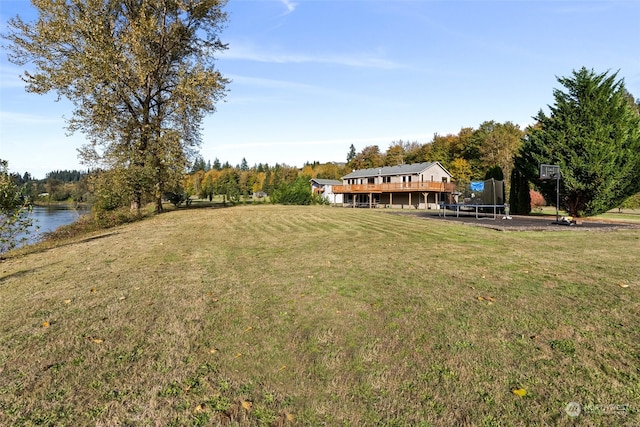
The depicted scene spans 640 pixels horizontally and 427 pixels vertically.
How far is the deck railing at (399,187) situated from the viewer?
38250 millimetres

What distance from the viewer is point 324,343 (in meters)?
3.85

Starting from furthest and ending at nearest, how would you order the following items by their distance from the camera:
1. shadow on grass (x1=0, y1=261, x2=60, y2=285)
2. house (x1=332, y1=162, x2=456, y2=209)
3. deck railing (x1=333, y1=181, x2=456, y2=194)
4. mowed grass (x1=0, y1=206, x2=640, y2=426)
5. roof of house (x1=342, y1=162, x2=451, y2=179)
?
roof of house (x1=342, y1=162, x2=451, y2=179)
house (x1=332, y1=162, x2=456, y2=209)
deck railing (x1=333, y1=181, x2=456, y2=194)
shadow on grass (x1=0, y1=261, x2=60, y2=285)
mowed grass (x1=0, y1=206, x2=640, y2=426)

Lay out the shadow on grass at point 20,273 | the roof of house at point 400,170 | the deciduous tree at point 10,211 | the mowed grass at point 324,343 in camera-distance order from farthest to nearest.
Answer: the roof of house at point 400,170 → the deciduous tree at point 10,211 → the shadow on grass at point 20,273 → the mowed grass at point 324,343

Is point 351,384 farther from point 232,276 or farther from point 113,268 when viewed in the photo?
point 113,268

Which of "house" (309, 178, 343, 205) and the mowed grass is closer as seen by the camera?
the mowed grass

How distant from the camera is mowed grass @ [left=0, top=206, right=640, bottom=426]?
2.73 meters

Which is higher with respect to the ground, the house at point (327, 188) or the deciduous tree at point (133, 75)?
the deciduous tree at point (133, 75)

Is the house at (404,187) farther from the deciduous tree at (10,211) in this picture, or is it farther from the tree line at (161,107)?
the deciduous tree at (10,211)

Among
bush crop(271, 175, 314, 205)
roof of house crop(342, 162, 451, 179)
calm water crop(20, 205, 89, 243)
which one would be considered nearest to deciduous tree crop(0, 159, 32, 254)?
calm water crop(20, 205, 89, 243)

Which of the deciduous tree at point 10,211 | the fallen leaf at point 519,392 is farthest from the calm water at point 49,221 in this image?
the fallen leaf at point 519,392

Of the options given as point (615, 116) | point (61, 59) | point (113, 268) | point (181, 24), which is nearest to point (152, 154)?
point (61, 59)

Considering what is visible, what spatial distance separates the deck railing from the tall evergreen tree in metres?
14.1

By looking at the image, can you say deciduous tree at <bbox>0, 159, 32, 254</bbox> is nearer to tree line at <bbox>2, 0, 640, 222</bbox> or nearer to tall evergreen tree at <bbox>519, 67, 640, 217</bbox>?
tree line at <bbox>2, 0, 640, 222</bbox>

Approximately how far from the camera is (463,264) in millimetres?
7406
